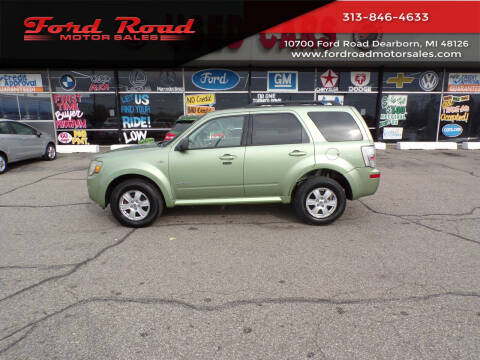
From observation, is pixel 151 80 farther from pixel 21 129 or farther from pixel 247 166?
pixel 247 166

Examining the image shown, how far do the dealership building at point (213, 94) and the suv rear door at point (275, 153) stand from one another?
929 cm

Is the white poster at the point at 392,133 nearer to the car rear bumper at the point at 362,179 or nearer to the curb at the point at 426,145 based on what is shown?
the curb at the point at 426,145

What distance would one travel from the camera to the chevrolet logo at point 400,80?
13.8 meters

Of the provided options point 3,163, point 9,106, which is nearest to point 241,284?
point 3,163

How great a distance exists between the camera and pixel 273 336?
2.38 metres

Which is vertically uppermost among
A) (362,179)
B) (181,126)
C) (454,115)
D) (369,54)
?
(369,54)

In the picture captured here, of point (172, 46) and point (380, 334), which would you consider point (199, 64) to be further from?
point (380, 334)

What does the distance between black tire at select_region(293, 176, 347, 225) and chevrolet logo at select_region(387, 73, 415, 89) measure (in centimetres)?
1159

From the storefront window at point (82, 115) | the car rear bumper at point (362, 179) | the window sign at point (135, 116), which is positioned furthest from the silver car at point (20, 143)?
the car rear bumper at point (362, 179)

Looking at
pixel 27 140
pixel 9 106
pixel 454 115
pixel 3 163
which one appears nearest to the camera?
pixel 3 163

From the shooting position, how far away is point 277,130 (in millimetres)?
4727

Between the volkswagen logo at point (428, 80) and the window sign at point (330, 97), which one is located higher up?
the volkswagen logo at point (428, 80)

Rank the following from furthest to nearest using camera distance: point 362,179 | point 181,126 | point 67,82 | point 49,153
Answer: point 67,82
point 49,153
point 181,126
point 362,179

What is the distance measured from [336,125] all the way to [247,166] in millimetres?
1553
